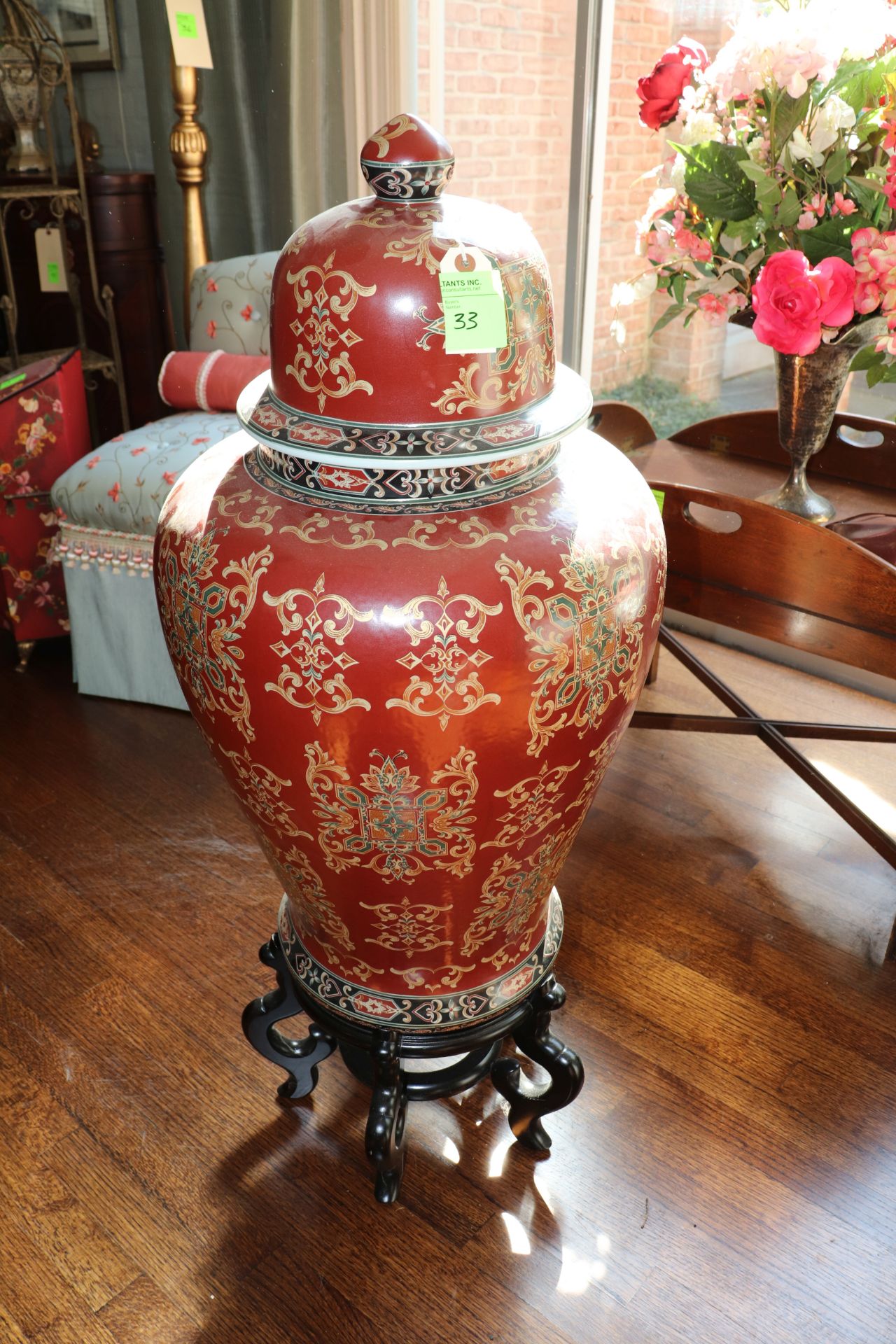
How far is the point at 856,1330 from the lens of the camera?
119cm

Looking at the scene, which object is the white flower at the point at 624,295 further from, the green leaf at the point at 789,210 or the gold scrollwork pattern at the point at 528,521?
the gold scrollwork pattern at the point at 528,521

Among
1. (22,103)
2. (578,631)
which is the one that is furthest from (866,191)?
(22,103)

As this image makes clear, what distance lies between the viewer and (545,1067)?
1.34 m

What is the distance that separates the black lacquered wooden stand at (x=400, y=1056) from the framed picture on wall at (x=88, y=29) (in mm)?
2776

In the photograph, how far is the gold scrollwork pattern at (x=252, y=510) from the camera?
3.35ft

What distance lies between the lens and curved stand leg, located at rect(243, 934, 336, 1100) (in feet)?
4.55

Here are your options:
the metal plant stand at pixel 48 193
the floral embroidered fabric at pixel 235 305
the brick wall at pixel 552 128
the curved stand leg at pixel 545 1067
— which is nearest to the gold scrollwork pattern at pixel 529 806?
the curved stand leg at pixel 545 1067

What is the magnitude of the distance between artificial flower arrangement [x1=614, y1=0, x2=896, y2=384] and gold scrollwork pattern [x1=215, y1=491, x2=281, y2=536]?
2.73ft

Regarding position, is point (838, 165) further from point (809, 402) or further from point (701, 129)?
point (809, 402)

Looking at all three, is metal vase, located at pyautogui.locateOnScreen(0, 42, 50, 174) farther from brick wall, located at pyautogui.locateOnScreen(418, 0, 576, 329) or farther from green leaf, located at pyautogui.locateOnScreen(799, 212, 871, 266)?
green leaf, located at pyautogui.locateOnScreen(799, 212, 871, 266)

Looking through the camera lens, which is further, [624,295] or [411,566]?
[624,295]

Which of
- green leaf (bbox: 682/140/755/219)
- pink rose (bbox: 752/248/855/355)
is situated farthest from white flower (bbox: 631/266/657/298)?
pink rose (bbox: 752/248/855/355)

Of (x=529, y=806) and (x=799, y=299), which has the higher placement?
(x=799, y=299)

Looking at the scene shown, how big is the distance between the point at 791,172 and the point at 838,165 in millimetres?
61
